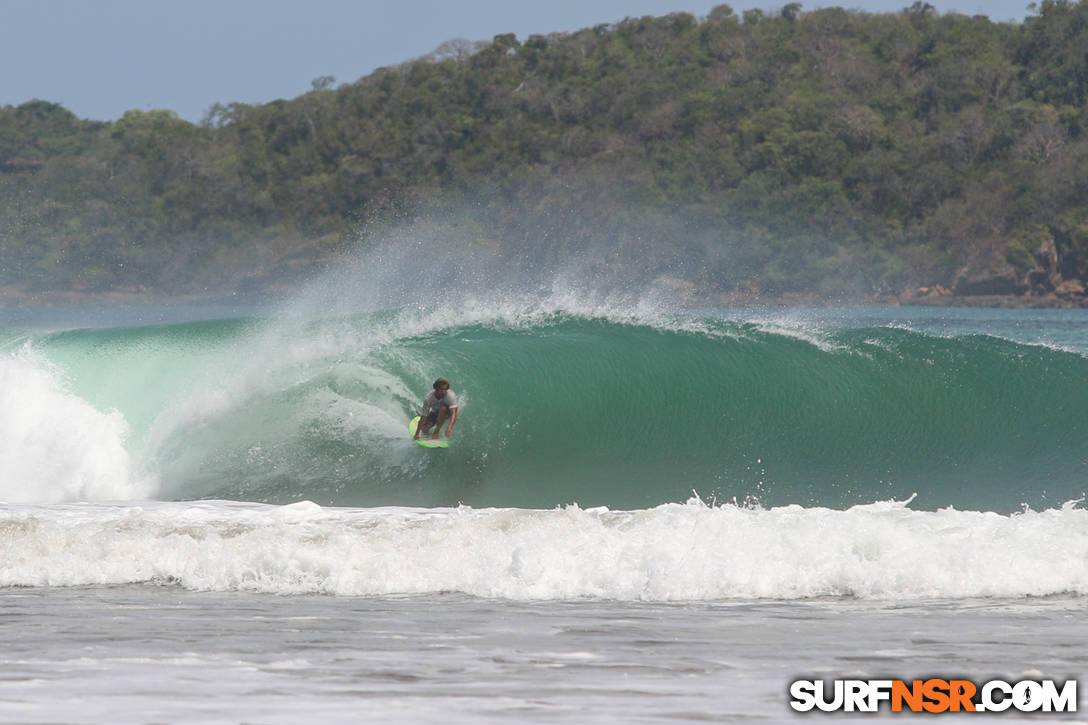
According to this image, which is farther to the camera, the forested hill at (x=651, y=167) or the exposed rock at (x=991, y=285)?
the forested hill at (x=651, y=167)

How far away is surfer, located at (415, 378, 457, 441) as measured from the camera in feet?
40.4

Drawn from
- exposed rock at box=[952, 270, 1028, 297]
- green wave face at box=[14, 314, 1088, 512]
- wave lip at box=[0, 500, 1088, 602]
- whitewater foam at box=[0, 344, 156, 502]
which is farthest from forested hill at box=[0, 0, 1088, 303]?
wave lip at box=[0, 500, 1088, 602]

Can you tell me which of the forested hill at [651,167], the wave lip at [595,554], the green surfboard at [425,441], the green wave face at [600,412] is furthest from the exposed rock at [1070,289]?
the wave lip at [595,554]

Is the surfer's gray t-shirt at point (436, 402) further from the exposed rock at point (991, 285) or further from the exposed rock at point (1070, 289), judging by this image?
the exposed rock at point (1070, 289)

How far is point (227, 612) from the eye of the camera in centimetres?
726

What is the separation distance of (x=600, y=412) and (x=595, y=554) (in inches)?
230

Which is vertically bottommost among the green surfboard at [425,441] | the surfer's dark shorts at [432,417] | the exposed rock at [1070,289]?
the green surfboard at [425,441]

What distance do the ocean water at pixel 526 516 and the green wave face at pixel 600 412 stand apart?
4 cm

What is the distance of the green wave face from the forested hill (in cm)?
5782

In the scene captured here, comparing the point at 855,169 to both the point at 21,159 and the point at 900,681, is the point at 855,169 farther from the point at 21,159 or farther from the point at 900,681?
the point at 900,681

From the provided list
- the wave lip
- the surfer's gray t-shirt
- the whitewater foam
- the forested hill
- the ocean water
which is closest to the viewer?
the ocean water

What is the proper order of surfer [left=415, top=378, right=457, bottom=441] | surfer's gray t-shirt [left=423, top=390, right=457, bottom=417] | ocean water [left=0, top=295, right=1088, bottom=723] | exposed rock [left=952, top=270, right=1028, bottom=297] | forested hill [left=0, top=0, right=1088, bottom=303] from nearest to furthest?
1. ocean water [left=0, top=295, right=1088, bottom=723]
2. surfer [left=415, top=378, right=457, bottom=441]
3. surfer's gray t-shirt [left=423, top=390, right=457, bottom=417]
4. exposed rock [left=952, top=270, right=1028, bottom=297]
5. forested hill [left=0, top=0, right=1088, bottom=303]

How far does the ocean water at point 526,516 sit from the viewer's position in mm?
5574

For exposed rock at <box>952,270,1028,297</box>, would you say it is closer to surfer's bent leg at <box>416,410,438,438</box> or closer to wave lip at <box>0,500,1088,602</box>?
surfer's bent leg at <box>416,410,438,438</box>
